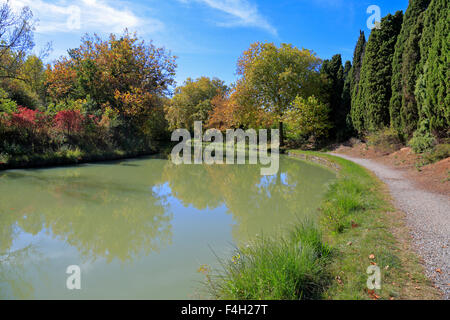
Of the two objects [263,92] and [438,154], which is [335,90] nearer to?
[263,92]

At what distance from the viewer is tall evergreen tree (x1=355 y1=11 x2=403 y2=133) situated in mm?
15766

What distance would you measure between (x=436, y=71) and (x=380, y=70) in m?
6.81

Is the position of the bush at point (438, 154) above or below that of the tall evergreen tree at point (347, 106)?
below

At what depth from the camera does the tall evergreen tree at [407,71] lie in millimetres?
12523

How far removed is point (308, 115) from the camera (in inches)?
819

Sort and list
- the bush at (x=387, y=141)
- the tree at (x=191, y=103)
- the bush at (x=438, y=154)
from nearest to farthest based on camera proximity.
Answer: the bush at (x=438, y=154), the bush at (x=387, y=141), the tree at (x=191, y=103)

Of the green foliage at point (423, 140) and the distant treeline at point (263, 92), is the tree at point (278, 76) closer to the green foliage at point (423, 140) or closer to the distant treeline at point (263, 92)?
the distant treeline at point (263, 92)

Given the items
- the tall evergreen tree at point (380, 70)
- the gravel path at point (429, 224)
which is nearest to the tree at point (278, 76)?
the tall evergreen tree at point (380, 70)

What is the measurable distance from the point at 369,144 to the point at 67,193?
53.4 feet

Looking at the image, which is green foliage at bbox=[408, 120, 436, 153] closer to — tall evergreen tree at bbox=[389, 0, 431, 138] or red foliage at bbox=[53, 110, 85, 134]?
tall evergreen tree at bbox=[389, 0, 431, 138]

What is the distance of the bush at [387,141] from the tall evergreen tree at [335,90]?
666cm

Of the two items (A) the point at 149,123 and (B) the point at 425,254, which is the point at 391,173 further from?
(A) the point at 149,123

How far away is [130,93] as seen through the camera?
18.7 metres
